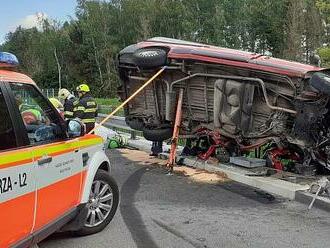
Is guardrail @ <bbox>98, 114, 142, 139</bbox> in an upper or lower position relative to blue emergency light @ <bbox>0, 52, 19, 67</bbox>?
lower

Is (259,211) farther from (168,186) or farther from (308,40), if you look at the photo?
(308,40)

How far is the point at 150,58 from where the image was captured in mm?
10305

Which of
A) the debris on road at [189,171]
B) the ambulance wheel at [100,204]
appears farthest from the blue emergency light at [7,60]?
the debris on road at [189,171]

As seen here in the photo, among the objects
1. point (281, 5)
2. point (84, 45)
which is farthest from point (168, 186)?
point (84, 45)

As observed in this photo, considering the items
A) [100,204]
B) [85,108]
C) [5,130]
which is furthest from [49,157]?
[85,108]

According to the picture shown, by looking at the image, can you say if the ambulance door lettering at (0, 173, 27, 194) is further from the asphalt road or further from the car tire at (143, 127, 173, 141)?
the car tire at (143, 127, 173, 141)

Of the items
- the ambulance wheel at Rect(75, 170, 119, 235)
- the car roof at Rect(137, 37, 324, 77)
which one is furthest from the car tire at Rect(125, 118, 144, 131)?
the ambulance wheel at Rect(75, 170, 119, 235)

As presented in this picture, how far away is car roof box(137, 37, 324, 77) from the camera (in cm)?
873

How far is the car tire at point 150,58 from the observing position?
1026 centimetres

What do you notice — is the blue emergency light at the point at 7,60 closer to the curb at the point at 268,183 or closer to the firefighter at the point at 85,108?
the curb at the point at 268,183

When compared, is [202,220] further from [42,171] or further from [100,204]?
[42,171]

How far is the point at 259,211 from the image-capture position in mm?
7301

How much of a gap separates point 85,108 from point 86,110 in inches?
2.1

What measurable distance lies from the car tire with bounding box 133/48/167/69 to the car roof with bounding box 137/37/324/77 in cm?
16
